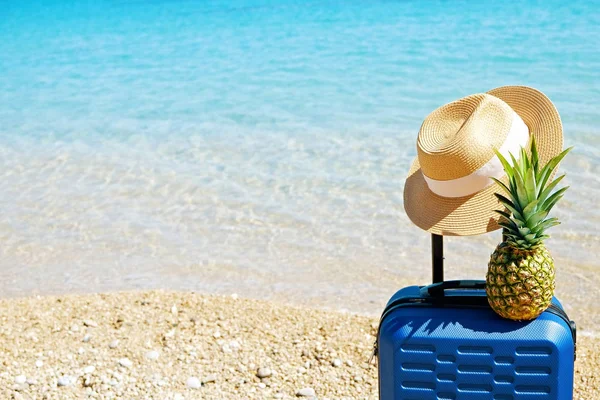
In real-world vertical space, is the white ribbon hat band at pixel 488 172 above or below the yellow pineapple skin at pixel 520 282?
above

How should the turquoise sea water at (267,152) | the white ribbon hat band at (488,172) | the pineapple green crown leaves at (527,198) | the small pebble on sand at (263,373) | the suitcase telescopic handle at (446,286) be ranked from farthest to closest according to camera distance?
the turquoise sea water at (267,152)
the small pebble on sand at (263,373)
the suitcase telescopic handle at (446,286)
the white ribbon hat band at (488,172)
the pineapple green crown leaves at (527,198)

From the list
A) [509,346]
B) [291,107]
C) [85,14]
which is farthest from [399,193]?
[85,14]

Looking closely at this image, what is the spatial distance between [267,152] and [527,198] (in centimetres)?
543

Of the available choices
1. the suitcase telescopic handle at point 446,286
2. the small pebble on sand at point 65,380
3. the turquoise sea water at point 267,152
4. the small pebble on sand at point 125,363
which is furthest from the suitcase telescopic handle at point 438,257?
the turquoise sea water at point 267,152

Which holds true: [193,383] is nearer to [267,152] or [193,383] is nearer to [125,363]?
[125,363]

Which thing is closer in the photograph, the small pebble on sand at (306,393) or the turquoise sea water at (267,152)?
the small pebble on sand at (306,393)

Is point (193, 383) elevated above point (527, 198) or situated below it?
below

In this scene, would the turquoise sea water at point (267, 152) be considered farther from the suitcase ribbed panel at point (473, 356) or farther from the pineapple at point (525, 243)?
the pineapple at point (525, 243)

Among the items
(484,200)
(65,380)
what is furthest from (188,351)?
(484,200)

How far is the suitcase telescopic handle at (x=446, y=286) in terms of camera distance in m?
2.47

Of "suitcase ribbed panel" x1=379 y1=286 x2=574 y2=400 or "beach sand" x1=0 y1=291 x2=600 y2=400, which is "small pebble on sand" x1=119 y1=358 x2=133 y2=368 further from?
"suitcase ribbed panel" x1=379 y1=286 x2=574 y2=400

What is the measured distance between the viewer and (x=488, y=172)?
2344 mm

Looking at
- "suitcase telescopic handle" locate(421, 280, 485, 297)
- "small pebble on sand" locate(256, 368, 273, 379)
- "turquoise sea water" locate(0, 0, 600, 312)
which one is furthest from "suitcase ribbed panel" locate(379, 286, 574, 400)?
"turquoise sea water" locate(0, 0, 600, 312)

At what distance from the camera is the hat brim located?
2340mm
